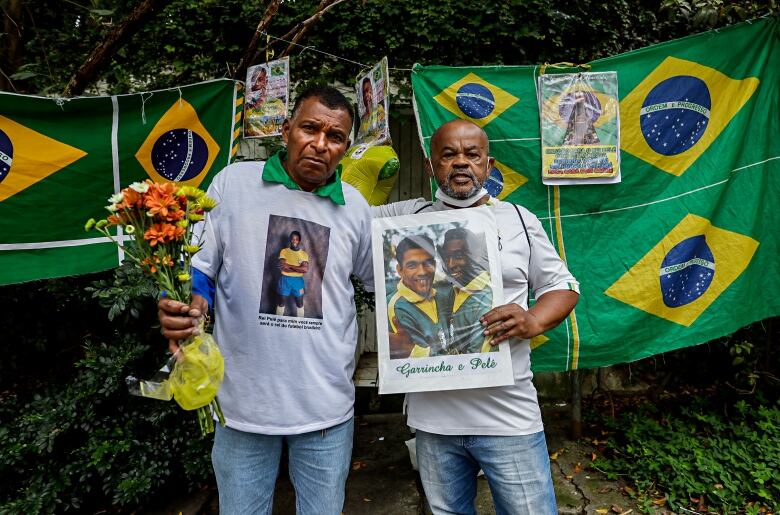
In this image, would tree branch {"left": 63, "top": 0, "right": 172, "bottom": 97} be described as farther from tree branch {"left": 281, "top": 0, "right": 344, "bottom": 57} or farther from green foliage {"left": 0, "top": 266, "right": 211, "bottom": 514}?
green foliage {"left": 0, "top": 266, "right": 211, "bottom": 514}

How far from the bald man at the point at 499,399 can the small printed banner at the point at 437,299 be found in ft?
0.26

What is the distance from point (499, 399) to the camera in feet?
5.63

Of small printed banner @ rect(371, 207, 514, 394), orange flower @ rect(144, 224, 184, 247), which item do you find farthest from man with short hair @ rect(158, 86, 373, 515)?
orange flower @ rect(144, 224, 184, 247)

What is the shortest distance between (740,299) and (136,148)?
12.7 ft

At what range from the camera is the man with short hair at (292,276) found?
161 cm

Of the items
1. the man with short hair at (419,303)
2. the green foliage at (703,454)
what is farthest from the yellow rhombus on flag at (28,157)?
the green foliage at (703,454)

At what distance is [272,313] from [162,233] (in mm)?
451

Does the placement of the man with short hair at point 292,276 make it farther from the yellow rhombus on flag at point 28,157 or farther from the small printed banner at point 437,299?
the yellow rhombus on flag at point 28,157

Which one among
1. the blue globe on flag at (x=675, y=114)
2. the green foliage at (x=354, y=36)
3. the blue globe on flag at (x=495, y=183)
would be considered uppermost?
the green foliage at (x=354, y=36)

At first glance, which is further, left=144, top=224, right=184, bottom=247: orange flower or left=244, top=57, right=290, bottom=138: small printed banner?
left=244, top=57, right=290, bottom=138: small printed banner

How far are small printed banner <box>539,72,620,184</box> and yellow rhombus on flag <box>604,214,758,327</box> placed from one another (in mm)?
581

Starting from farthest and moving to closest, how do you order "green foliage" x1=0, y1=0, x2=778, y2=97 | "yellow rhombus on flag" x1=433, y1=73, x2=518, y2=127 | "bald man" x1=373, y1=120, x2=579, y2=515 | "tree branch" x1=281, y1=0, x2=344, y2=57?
1. "green foliage" x1=0, y1=0, x2=778, y2=97
2. "tree branch" x1=281, y1=0, x2=344, y2=57
3. "yellow rhombus on flag" x1=433, y1=73, x2=518, y2=127
4. "bald man" x1=373, y1=120, x2=579, y2=515

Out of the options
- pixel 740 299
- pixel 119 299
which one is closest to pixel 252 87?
pixel 119 299

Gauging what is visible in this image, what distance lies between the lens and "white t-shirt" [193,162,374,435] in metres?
1.59
